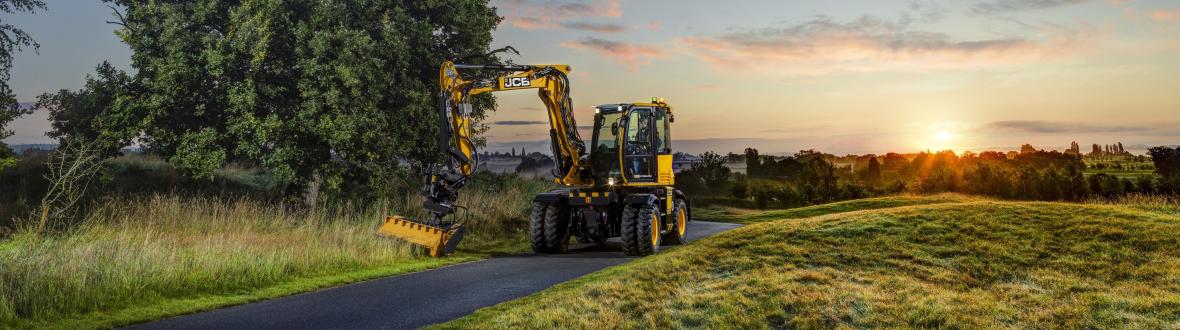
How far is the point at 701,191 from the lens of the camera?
4497 cm

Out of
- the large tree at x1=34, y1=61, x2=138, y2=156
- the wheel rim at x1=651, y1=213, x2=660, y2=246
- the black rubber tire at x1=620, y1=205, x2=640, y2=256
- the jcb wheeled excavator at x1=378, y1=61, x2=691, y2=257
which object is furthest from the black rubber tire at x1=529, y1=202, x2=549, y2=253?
the large tree at x1=34, y1=61, x2=138, y2=156

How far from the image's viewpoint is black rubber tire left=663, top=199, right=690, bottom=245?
20188mm

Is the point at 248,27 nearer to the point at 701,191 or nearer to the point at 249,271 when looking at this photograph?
the point at 249,271

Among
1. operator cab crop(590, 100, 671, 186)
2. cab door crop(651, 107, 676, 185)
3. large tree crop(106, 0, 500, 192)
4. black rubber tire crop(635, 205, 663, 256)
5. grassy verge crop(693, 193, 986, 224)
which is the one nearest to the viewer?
black rubber tire crop(635, 205, 663, 256)

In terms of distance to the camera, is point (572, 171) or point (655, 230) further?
point (572, 171)

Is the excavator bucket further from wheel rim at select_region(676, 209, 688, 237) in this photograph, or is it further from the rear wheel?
wheel rim at select_region(676, 209, 688, 237)

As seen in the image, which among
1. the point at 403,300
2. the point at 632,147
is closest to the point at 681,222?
the point at 632,147

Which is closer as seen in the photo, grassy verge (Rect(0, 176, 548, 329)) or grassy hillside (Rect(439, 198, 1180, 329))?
grassy hillside (Rect(439, 198, 1180, 329))

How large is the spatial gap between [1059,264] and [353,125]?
686 inches

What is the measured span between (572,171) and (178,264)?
8.49 metres

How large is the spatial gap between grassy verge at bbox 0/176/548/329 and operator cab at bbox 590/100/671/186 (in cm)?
358

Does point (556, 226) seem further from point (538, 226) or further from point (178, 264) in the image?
point (178, 264)

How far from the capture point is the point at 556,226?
1856cm

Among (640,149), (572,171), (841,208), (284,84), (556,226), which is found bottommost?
(841,208)
